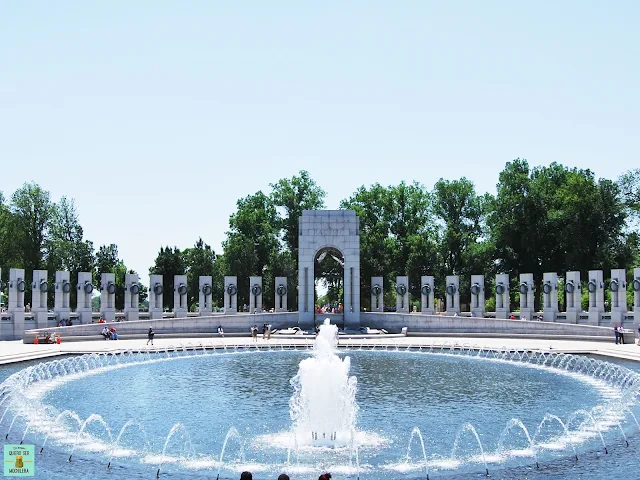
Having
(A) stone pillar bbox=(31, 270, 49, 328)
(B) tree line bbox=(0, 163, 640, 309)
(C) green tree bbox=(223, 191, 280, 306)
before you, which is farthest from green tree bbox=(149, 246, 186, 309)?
(A) stone pillar bbox=(31, 270, 49, 328)

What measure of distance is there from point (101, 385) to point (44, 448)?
390 inches

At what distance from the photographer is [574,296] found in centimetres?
4731

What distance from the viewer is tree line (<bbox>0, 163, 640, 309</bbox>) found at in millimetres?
61375

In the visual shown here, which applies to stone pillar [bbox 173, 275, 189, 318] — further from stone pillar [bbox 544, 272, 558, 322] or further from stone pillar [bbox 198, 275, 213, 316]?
stone pillar [bbox 544, 272, 558, 322]

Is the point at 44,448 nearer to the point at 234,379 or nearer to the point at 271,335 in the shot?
the point at 234,379

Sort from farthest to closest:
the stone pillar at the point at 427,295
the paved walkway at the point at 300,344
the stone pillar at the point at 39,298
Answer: the stone pillar at the point at 427,295 < the stone pillar at the point at 39,298 < the paved walkway at the point at 300,344

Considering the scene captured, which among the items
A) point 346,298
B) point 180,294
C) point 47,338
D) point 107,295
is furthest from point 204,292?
point 47,338

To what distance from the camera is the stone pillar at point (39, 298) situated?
4438 cm

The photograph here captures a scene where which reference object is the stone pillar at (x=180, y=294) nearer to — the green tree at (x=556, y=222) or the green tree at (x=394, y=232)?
the green tree at (x=394, y=232)

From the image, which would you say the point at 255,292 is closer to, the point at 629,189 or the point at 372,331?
the point at 372,331

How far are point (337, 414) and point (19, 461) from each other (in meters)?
7.08

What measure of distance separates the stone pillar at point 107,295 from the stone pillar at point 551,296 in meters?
29.5

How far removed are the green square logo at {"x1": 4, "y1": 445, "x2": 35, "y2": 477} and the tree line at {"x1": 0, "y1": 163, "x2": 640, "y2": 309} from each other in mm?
52651

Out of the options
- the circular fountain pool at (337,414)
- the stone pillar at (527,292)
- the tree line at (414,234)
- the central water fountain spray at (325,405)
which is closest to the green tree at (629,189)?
the tree line at (414,234)
